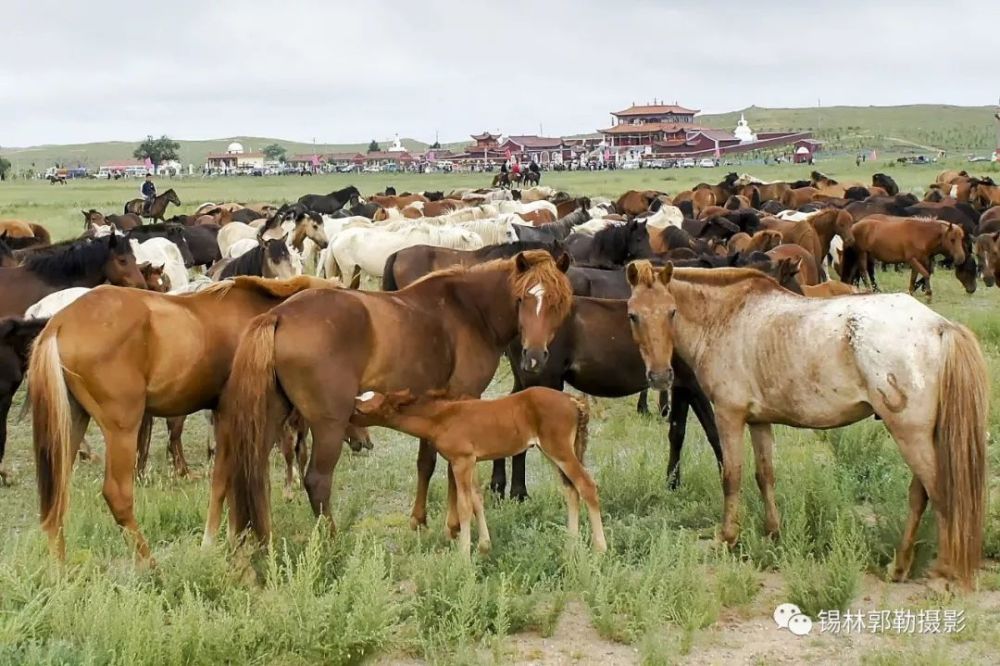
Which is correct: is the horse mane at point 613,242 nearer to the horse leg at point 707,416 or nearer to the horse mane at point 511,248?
the horse mane at point 511,248

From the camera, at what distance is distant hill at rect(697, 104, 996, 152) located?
374 ft

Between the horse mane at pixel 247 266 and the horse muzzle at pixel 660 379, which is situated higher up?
the horse mane at pixel 247 266

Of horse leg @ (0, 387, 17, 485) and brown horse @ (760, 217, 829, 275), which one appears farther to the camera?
brown horse @ (760, 217, 829, 275)

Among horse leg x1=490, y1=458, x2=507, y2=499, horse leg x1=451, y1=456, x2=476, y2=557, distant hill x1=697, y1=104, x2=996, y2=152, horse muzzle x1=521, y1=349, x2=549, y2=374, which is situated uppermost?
distant hill x1=697, y1=104, x2=996, y2=152

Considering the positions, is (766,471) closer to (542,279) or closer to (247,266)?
(542,279)

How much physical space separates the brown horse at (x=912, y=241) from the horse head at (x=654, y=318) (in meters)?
12.6

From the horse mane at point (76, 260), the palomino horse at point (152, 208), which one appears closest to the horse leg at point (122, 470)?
the horse mane at point (76, 260)

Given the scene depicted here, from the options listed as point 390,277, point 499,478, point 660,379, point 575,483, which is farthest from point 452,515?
point 390,277

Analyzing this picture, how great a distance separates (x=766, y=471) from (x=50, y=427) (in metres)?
4.39

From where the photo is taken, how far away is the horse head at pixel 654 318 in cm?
632

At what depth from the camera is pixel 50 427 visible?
5.81m

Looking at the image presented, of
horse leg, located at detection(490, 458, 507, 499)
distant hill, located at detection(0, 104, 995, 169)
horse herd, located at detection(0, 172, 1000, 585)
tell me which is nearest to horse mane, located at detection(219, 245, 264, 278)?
horse herd, located at detection(0, 172, 1000, 585)

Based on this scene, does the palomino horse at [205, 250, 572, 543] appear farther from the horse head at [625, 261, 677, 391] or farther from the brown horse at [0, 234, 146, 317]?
the brown horse at [0, 234, 146, 317]

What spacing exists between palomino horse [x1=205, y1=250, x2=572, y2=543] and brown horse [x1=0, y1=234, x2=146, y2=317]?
160 inches
